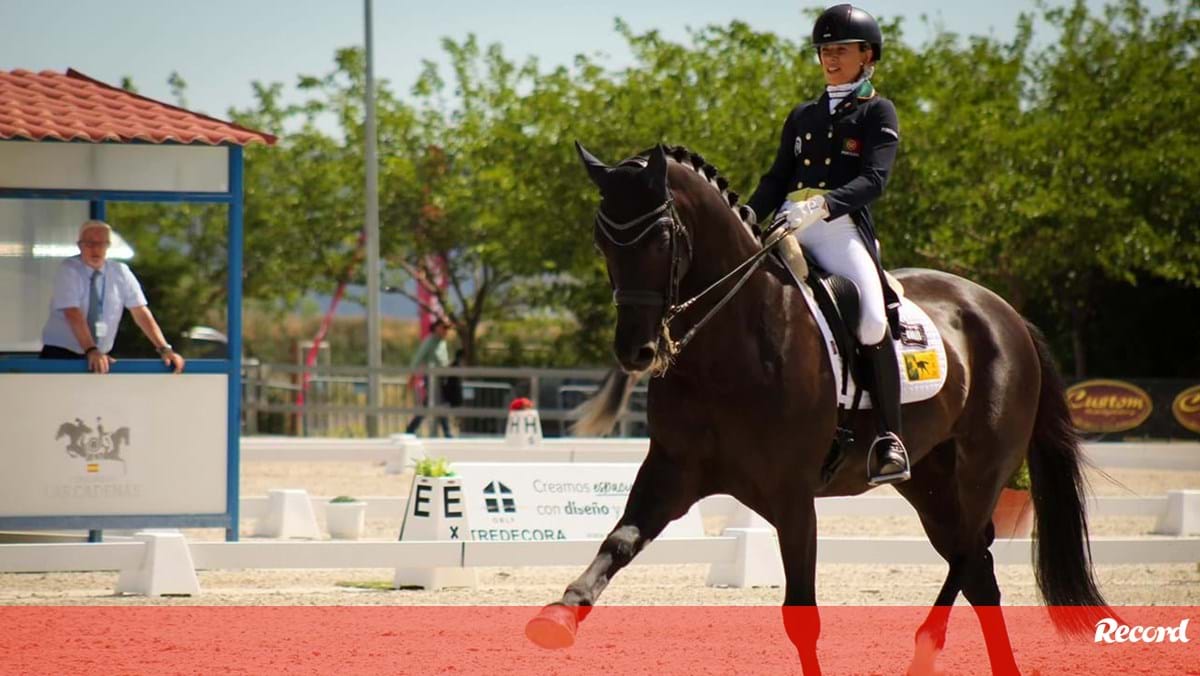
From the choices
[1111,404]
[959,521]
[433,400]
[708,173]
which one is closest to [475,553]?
[959,521]

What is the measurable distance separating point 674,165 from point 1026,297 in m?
22.3

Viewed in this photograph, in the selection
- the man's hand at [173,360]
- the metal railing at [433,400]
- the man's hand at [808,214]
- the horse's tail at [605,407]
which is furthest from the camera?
the metal railing at [433,400]

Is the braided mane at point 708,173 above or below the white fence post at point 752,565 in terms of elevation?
above

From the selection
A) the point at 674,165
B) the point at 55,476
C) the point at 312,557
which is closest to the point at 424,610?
the point at 312,557

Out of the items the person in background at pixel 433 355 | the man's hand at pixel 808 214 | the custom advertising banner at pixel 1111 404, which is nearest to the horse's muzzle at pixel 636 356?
the man's hand at pixel 808 214

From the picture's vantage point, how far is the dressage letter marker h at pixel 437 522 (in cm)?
974

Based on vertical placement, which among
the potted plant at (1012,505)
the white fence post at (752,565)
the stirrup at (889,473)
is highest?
the stirrup at (889,473)

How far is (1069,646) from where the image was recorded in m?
7.54

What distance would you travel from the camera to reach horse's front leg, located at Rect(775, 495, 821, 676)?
18.1ft

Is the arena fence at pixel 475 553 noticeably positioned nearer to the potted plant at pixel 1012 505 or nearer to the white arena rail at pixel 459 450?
the potted plant at pixel 1012 505

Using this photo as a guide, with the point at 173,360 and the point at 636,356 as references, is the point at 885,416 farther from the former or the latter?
the point at 173,360

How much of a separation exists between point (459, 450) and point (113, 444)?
7234mm

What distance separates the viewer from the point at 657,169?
17.2ft

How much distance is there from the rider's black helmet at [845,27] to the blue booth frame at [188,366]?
213 inches
